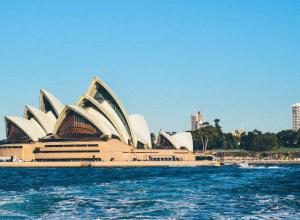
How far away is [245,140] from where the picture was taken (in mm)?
189250

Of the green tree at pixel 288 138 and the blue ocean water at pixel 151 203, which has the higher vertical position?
the green tree at pixel 288 138

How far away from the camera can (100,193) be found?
4553 centimetres

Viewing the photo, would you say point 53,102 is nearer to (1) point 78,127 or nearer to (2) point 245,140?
(1) point 78,127

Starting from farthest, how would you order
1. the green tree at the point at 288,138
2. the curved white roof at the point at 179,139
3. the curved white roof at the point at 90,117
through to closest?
the green tree at the point at 288,138 → the curved white roof at the point at 179,139 → the curved white roof at the point at 90,117

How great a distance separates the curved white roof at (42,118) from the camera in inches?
5128

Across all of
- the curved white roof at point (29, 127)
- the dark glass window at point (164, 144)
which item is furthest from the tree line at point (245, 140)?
the curved white roof at point (29, 127)

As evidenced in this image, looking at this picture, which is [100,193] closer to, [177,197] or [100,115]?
[177,197]

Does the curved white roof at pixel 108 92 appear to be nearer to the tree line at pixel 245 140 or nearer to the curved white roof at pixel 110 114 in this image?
the curved white roof at pixel 110 114

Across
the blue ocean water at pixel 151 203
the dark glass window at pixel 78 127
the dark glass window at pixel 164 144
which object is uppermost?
the dark glass window at pixel 78 127

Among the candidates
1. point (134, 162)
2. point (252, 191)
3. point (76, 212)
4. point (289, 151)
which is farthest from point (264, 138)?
point (76, 212)

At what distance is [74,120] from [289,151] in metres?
82.1

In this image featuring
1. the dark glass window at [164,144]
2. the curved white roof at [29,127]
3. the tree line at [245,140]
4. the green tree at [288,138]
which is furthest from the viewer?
Answer: the green tree at [288,138]

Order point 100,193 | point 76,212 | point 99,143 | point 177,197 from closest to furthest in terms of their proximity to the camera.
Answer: point 76,212 → point 177,197 → point 100,193 → point 99,143

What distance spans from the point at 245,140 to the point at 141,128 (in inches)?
2260
